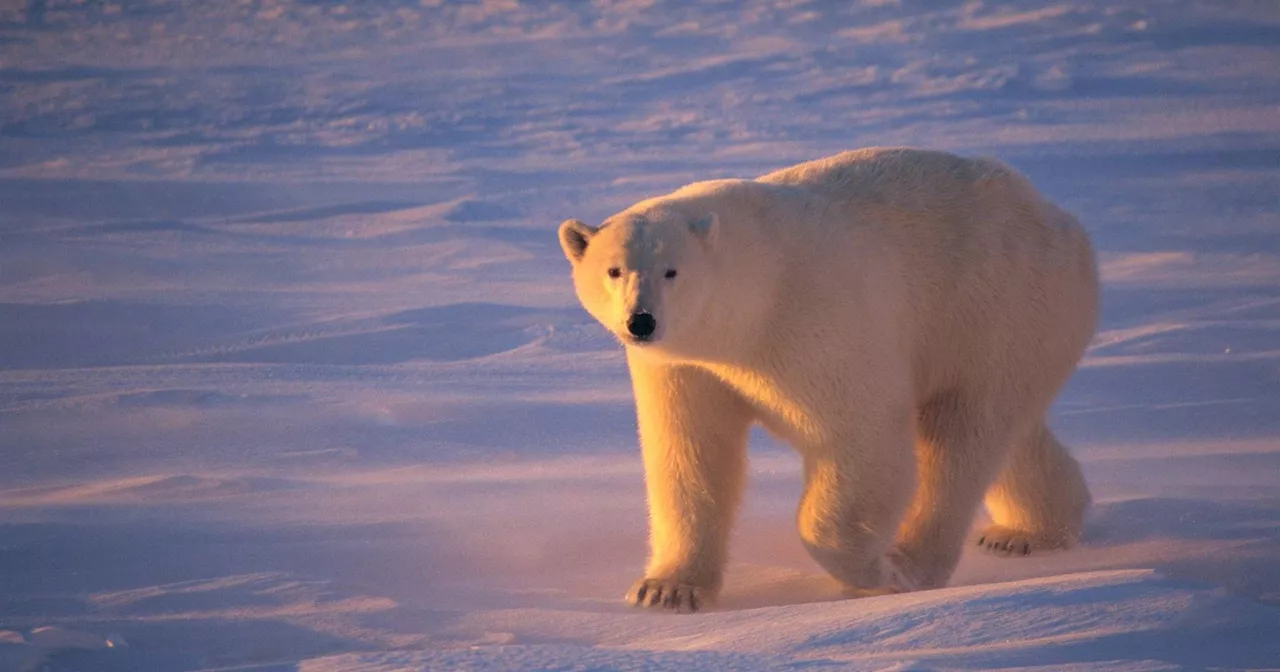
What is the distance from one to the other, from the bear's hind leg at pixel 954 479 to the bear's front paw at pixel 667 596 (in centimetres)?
76

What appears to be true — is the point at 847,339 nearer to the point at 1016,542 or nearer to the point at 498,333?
the point at 1016,542

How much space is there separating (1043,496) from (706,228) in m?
2.15

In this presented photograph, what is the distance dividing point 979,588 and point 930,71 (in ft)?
47.9

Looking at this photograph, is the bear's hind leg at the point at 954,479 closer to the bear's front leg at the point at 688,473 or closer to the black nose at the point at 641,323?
the bear's front leg at the point at 688,473

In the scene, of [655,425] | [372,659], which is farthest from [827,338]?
[372,659]

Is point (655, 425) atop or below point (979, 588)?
atop

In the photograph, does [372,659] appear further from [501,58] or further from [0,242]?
[501,58]

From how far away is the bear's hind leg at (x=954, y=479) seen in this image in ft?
17.1

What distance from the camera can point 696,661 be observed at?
3420mm

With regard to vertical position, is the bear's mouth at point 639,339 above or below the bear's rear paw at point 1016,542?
above

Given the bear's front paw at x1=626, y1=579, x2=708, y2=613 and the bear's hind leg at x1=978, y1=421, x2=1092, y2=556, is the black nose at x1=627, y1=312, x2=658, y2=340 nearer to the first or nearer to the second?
the bear's front paw at x1=626, y1=579, x2=708, y2=613

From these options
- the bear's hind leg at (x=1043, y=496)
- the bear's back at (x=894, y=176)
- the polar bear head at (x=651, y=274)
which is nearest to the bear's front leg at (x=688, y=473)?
the polar bear head at (x=651, y=274)

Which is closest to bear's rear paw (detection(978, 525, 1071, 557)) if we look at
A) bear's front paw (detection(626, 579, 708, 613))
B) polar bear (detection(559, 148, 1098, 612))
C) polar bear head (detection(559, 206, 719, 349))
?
polar bear (detection(559, 148, 1098, 612))

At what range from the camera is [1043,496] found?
583 centimetres
